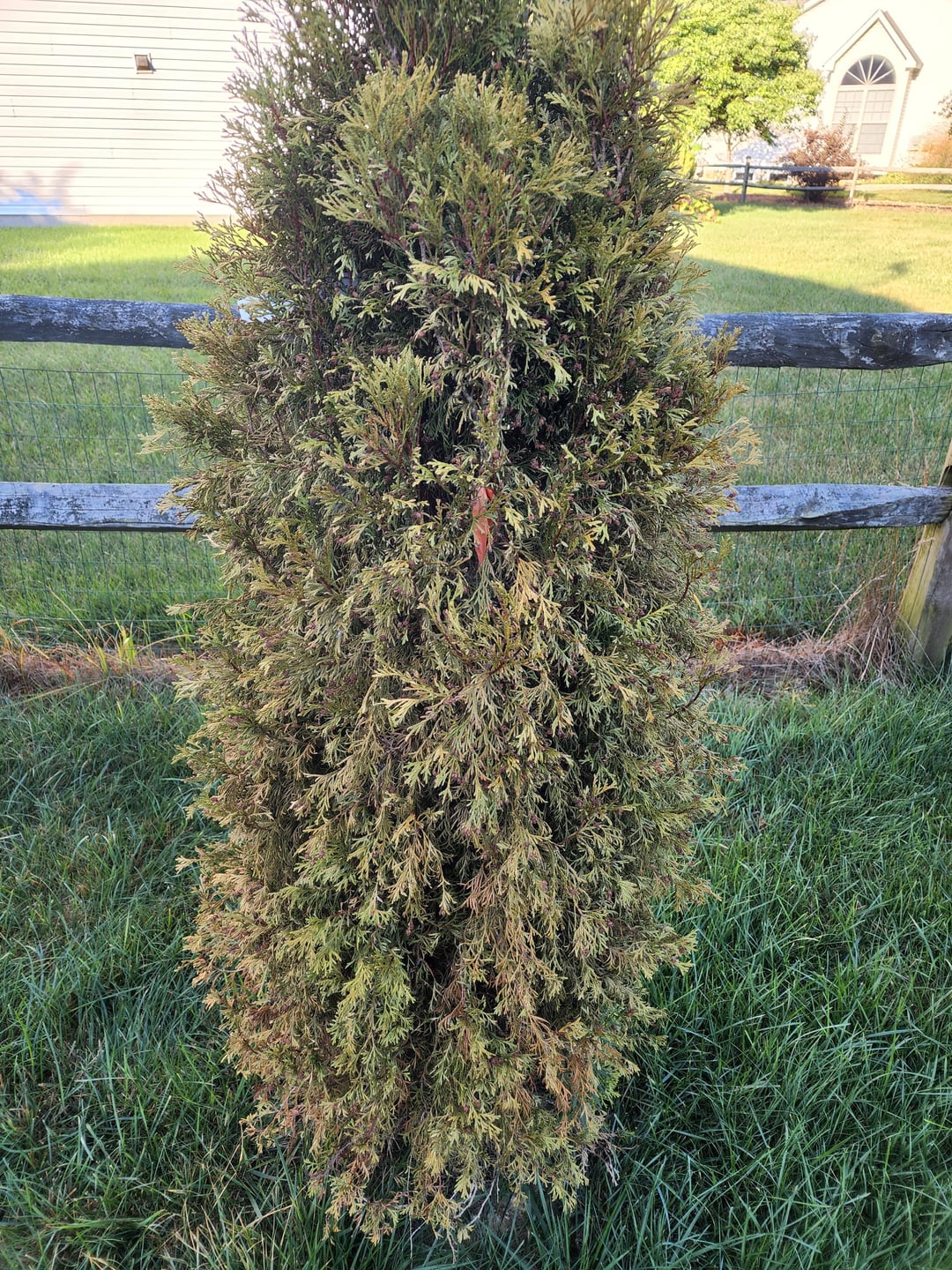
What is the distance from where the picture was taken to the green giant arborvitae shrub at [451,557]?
4.63 ft

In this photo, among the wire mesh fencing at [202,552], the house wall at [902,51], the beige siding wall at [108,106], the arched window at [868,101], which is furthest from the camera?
the arched window at [868,101]

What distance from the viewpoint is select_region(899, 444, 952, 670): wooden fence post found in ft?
12.5

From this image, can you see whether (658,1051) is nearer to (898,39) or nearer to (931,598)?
(931,598)

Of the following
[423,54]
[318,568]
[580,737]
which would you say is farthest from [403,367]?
[580,737]

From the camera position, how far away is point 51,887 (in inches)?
108

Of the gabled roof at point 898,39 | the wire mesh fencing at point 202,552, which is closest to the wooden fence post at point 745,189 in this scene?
the gabled roof at point 898,39

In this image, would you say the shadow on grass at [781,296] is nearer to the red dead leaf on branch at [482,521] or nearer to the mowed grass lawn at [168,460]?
the mowed grass lawn at [168,460]

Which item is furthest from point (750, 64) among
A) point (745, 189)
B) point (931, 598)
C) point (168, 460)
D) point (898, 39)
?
point (931, 598)

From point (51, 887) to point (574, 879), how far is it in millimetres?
1972

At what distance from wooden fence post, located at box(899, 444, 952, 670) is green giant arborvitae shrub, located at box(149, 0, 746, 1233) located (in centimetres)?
259

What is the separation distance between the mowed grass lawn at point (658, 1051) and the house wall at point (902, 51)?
37.7 m

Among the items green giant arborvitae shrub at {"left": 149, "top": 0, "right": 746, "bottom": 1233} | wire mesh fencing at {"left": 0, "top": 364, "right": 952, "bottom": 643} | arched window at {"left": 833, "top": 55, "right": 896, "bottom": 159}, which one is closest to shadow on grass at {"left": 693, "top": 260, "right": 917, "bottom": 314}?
wire mesh fencing at {"left": 0, "top": 364, "right": 952, "bottom": 643}

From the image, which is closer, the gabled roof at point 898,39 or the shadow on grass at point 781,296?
the shadow on grass at point 781,296

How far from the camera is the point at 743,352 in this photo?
3467 mm
